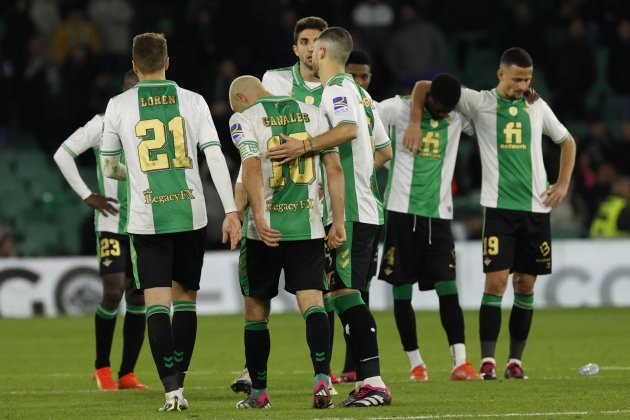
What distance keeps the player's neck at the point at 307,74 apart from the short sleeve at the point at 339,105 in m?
1.56

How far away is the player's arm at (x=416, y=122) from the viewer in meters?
10.2

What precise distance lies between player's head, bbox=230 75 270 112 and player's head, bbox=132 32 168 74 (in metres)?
0.46

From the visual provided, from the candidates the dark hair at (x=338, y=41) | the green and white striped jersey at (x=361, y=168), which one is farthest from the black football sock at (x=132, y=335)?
the dark hair at (x=338, y=41)

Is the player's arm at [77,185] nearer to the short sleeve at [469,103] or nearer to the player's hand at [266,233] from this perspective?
the player's hand at [266,233]

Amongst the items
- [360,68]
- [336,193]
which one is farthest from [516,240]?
[336,193]

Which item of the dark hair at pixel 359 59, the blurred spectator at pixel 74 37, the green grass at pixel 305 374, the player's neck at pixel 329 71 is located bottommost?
the green grass at pixel 305 374

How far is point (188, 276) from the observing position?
26.8 ft

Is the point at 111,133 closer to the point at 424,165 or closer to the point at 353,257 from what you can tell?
the point at 353,257

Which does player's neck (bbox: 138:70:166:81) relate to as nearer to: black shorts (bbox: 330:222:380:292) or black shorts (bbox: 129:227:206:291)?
black shorts (bbox: 129:227:206:291)

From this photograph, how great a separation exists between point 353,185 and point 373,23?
47.6 feet

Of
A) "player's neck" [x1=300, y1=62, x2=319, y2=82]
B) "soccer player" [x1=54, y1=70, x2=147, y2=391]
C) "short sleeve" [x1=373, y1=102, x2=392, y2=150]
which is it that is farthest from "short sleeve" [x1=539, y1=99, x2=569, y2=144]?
"soccer player" [x1=54, y1=70, x2=147, y2=391]

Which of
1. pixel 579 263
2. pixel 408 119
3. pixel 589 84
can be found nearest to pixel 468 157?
pixel 589 84

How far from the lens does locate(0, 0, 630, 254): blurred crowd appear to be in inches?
819

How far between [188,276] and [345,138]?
132 centimetres
